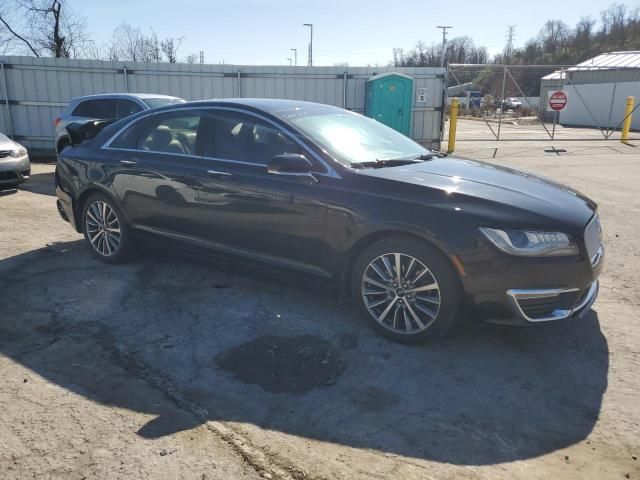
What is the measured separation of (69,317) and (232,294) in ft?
4.21

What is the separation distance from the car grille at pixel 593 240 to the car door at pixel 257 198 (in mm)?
1752

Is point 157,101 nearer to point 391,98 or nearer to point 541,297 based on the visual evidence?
point 391,98

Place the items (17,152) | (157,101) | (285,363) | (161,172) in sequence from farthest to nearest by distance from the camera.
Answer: (157,101) → (17,152) → (161,172) → (285,363)

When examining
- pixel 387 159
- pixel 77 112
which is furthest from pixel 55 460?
pixel 77 112

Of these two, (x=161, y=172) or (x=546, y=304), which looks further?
(x=161, y=172)

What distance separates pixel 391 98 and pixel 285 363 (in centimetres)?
1301

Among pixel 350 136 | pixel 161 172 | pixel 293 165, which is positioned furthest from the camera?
pixel 161 172

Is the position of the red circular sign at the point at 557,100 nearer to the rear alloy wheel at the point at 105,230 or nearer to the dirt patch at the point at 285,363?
the rear alloy wheel at the point at 105,230

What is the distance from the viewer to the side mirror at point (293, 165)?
385 cm

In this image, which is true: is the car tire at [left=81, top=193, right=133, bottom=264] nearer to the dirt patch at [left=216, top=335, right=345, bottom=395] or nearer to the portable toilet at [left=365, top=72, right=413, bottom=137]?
the dirt patch at [left=216, top=335, right=345, bottom=395]

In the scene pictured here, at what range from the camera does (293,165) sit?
12.6 feet

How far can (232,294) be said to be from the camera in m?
4.62

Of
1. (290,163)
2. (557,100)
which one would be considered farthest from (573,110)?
(290,163)

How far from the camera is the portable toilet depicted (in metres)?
15.2
